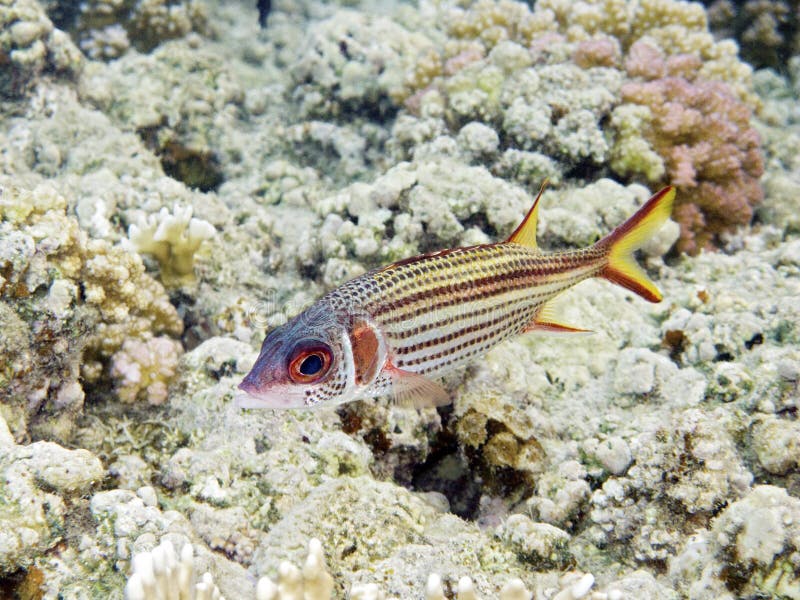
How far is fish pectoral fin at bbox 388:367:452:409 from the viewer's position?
2.68 m

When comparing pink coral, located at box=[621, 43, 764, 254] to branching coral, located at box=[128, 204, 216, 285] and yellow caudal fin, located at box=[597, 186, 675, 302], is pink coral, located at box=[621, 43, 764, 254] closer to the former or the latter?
yellow caudal fin, located at box=[597, 186, 675, 302]

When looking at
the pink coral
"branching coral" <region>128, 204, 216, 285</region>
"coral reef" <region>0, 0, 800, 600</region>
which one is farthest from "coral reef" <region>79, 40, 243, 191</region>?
the pink coral

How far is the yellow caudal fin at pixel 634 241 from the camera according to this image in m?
3.19

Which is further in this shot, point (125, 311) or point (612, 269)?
point (125, 311)

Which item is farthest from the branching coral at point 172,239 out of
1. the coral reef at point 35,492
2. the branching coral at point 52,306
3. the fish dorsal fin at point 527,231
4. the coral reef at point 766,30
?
the coral reef at point 766,30

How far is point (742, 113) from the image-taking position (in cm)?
→ 596

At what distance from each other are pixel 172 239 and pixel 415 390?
105 inches

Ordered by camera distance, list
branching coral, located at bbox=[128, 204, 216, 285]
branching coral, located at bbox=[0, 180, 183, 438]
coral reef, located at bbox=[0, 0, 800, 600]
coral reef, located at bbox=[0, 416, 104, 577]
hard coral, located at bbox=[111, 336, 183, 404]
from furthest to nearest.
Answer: branching coral, located at bbox=[128, 204, 216, 285] < hard coral, located at bbox=[111, 336, 183, 404] < branching coral, located at bbox=[0, 180, 183, 438] < coral reef, located at bbox=[0, 0, 800, 600] < coral reef, located at bbox=[0, 416, 104, 577]

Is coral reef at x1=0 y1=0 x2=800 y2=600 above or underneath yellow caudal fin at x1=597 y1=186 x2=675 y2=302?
underneath

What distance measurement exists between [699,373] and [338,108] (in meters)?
4.87

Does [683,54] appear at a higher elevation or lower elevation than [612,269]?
higher

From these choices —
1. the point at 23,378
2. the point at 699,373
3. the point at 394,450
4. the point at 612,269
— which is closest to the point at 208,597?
the point at 394,450

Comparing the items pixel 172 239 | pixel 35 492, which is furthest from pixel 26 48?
pixel 35 492

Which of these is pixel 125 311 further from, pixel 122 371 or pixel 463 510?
pixel 463 510
